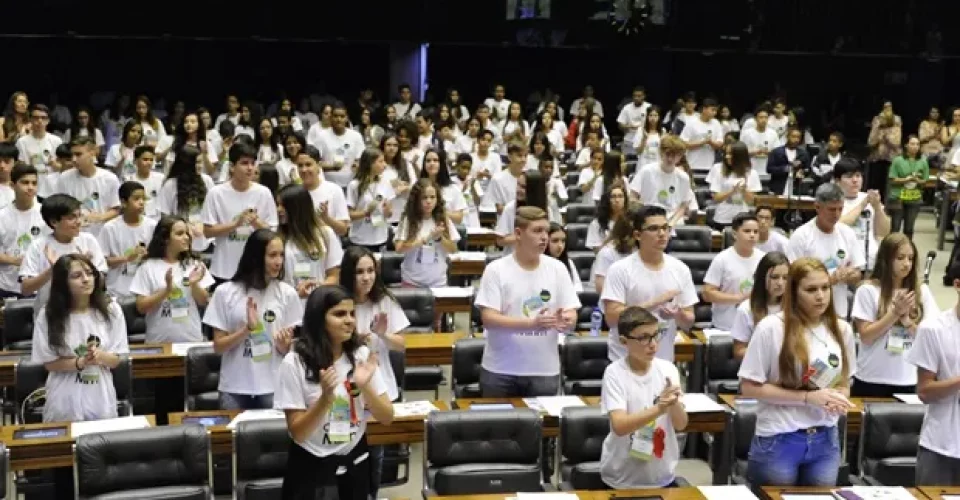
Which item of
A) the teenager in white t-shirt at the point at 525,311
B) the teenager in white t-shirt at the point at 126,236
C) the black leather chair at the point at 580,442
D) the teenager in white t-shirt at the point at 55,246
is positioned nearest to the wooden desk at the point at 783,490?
the black leather chair at the point at 580,442

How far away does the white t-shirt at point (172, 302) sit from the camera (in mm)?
7559

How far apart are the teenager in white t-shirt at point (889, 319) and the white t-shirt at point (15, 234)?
5.76 metres

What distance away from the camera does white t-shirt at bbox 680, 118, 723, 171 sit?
16.8 m

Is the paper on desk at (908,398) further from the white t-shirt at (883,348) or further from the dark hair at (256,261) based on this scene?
the dark hair at (256,261)

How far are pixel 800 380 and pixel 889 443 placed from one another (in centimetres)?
166

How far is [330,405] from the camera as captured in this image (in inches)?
197

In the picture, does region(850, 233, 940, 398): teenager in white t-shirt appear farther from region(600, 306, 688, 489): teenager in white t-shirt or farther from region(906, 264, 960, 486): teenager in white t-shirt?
region(600, 306, 688, 489): teenager in white t-shirt

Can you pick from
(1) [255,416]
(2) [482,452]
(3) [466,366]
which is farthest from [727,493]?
(1) [255,416]

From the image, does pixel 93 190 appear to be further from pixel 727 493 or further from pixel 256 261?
pixel 727 493

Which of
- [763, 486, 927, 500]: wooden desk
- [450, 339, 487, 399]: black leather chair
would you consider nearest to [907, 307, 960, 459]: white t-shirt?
[763, 486, 927, 500]: wooden desk

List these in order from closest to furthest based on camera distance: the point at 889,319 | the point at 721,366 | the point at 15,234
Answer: the point at 889,319, the point at 721,366, the point at 15,234

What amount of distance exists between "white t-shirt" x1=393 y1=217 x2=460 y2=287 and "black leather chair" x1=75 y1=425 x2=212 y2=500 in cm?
385

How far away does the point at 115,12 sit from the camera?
20.4m

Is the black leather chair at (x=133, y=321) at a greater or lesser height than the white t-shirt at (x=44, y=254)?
lesser
